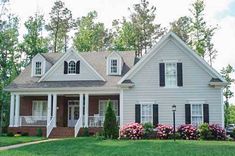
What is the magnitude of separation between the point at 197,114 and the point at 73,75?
1072cm

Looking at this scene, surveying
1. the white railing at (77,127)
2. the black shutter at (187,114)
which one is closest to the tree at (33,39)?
the white railing at (77,127)

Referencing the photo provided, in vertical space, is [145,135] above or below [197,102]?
below

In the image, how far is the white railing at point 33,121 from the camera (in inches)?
1117

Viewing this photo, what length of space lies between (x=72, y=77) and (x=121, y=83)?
6.16 meters

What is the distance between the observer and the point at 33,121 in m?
28.5

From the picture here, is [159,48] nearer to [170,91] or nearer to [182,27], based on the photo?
[170,91]

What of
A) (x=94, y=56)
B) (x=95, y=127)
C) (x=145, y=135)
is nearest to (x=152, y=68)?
(x=145, y=135)

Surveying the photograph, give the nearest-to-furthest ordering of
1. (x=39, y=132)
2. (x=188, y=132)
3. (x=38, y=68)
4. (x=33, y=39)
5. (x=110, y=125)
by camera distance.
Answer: (x=110, y=125), (x=188, y=132), (x=39, y=132), (x=38, y=68), (x=33, y=39)

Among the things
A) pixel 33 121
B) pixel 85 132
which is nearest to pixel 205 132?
pixel 85 132

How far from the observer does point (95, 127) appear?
27.0 meters

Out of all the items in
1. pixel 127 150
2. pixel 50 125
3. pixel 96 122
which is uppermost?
pixel 96 122

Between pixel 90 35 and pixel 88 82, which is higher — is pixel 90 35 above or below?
above

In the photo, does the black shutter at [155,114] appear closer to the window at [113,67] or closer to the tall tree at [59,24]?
the window at [113,67]

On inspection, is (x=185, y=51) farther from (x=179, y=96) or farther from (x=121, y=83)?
(x=121, y=83)
